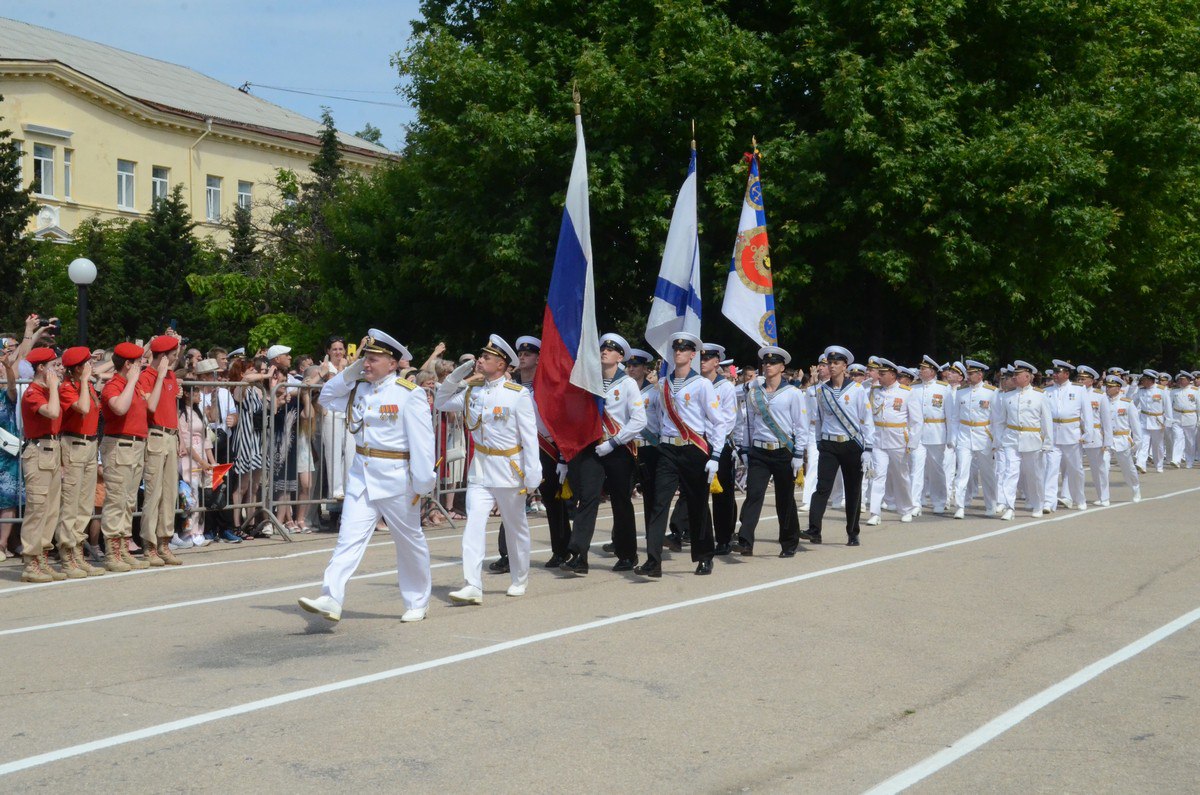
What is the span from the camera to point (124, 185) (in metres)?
54.8

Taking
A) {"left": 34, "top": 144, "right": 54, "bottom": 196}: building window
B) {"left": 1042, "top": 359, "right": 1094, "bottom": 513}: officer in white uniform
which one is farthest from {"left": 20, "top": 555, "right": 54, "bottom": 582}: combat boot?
{"left": 34, "top": 144, "right": 54, "bottom": 196}: building window

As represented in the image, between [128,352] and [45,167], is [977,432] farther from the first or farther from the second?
[45,167]

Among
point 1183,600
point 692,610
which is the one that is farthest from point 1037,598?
point 692,610

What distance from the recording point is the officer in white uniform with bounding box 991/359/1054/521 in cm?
1736

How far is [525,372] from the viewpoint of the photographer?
12.1 m

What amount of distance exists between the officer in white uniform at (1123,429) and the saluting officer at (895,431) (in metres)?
4.68

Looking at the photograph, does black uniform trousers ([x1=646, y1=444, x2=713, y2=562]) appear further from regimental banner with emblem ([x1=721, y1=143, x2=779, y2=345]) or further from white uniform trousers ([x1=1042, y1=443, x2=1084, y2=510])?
white uniform trousers ([x1=1042, y1=443, x2=1084, y2=510])

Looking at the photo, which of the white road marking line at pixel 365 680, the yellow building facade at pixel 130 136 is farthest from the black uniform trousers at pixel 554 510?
the yellow building facade at pixel 130 136

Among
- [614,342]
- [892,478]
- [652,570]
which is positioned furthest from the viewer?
[892,478]

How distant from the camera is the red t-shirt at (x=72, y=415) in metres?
11.0

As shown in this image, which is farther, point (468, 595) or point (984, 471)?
point (984, 471)

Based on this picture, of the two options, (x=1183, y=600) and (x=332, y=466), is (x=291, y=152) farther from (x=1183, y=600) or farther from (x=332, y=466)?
(x=1183, y=600)

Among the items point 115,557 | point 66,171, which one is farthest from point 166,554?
point 66,171

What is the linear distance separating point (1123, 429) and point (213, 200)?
46.2 meters
